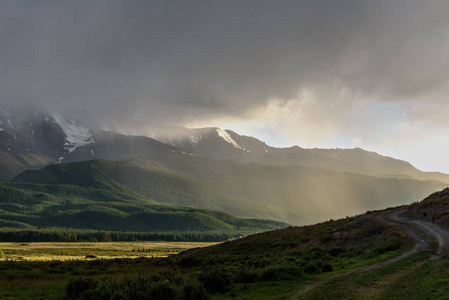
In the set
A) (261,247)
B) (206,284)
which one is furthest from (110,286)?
(261,247)

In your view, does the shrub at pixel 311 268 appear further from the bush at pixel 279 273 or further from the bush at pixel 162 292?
the bush at pixel 162 292

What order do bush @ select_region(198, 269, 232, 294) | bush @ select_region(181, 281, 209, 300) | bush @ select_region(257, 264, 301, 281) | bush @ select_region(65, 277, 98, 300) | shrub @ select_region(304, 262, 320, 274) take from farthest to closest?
1. shrub @ select_region(304, 262, 320, 274)
2. bush @ select_region(257, 264, 301, 281)
3. bush @ select_region(65, 277, 98, 300)
4. bush @ select_region(198, 269, 232, 294)
5. bush @ select_region(181, 281, 209, 300)

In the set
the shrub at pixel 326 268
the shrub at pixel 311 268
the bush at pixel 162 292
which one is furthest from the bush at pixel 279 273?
the bush at pixel 162 292

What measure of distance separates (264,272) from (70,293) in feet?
43.8

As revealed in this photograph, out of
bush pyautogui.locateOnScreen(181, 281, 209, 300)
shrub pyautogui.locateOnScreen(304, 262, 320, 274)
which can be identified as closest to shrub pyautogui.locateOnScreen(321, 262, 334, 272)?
shrub pyautogui.locateOnScreen(304, 262, 320, 274)

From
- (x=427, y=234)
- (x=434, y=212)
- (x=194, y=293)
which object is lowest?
(x=194, y=293)

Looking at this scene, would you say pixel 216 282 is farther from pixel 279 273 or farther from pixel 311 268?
pixel 311 268

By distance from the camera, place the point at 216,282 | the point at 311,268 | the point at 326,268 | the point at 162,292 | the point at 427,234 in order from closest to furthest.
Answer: the point at 162,292 → the point at 216,282 → the point at 311,268 → the point at 326,268 → the point at 427,234

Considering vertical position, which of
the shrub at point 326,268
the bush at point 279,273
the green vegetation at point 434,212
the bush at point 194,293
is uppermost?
the green vegetation at point 434,212

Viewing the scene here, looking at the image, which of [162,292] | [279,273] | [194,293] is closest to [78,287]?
[162,292]

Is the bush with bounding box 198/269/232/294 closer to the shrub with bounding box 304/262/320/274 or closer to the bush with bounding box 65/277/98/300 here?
the bush with bounding box 65/277/98/300

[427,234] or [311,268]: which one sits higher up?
[427,234]

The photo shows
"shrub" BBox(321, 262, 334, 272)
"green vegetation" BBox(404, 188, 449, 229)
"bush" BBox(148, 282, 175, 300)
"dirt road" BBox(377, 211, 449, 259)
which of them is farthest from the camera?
"green vegetation" BBox(404, 188, 449, 229)

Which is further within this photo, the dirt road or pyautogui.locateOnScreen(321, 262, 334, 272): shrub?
the dirt road
